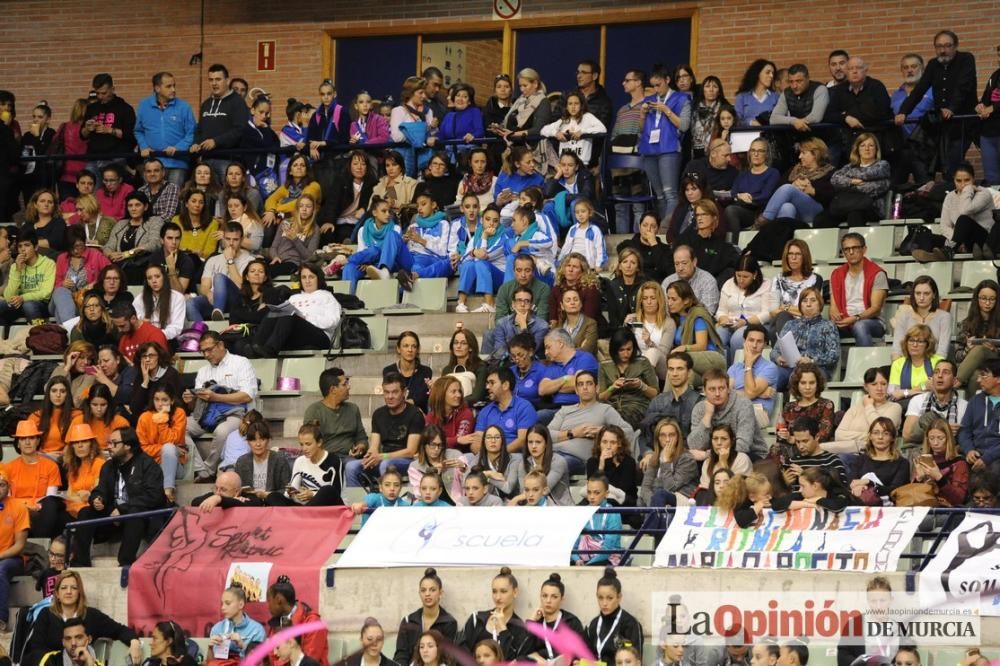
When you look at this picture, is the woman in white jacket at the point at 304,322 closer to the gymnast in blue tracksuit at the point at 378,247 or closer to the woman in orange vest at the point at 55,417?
the gymnast in blue tracksuit at the point at 378,247

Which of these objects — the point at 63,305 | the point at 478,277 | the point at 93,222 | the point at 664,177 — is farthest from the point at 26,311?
the point at 664,177

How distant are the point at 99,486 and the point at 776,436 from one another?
5.56m

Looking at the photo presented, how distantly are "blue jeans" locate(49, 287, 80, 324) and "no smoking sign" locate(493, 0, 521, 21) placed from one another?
667cm

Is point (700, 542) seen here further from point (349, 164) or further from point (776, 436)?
point (349, 164)

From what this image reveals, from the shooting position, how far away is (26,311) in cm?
2112

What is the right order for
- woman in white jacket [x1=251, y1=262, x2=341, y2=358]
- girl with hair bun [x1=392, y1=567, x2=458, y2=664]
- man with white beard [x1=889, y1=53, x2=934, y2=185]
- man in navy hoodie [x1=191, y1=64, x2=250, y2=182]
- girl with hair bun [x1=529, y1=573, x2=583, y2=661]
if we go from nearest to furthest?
girl with hair bun [x1=529, y1=573, x2=583, y2=661], girl with hair bun [x1=392, y1=567, x2=458, y2=664], woman in white jacket [x1=251, y1=262, x2=341, y2=358], man with white beard [x1=889, y1=53, x2=934, y2=185], man in navy hoodie [x1=191, y1=64, x2=250, y2=182]

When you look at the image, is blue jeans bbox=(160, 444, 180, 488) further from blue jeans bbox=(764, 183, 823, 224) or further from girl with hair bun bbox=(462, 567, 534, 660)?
blue jeans bbox=(764, 183, 823, 224)

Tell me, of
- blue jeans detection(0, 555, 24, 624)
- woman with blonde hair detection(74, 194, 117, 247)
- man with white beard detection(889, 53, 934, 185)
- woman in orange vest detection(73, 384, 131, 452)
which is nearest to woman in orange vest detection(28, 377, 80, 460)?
woman in orange vest detection(73, 384, 131, 452)

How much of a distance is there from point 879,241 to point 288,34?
29.1 ft

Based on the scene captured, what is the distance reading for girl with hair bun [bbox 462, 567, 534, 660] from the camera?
1476 cm

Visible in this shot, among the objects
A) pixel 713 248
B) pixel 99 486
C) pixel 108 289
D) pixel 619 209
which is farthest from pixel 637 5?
pixel 99 486

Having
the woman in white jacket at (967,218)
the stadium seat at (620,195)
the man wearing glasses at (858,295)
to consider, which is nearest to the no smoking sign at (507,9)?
the stadium seat at (620,195)

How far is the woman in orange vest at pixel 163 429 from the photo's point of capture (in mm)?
17797

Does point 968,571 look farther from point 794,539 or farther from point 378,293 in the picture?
point 378,293
